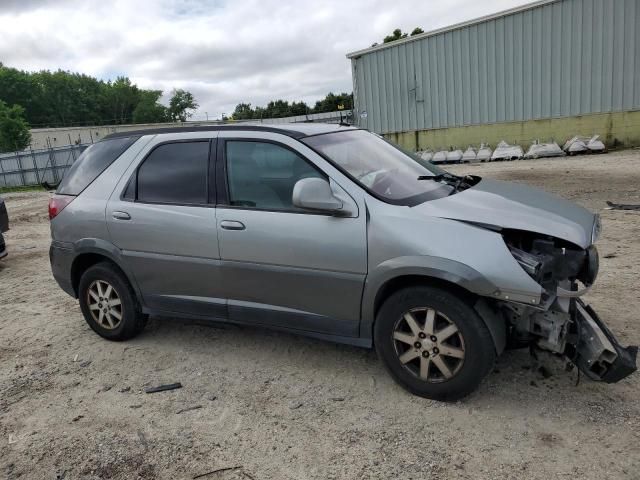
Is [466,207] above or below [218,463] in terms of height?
above

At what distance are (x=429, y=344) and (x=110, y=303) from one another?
2.88 m

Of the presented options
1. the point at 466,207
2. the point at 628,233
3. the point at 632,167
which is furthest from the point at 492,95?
the point at 466,207

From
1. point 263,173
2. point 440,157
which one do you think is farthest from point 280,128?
point 440,157

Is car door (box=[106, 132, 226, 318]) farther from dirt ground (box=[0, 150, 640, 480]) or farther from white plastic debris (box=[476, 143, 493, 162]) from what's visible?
white plastic debris (box=[476, 143, 493, 162])

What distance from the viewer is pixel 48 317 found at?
5.52 metres

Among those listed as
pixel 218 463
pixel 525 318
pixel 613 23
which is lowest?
pixel 218 463

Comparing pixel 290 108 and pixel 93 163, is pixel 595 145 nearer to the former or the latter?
pixel 93 163

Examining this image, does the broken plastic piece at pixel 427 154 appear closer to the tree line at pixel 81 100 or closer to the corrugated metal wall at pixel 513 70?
the corrugated metal wall at pixel 513 70

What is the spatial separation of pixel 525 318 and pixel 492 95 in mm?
17884

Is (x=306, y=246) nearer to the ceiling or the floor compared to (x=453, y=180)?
nearer to the floor

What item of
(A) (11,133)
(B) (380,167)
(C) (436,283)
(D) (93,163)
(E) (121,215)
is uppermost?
(A) (11,133)

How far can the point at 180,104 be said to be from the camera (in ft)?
403

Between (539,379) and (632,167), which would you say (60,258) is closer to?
(539,379)

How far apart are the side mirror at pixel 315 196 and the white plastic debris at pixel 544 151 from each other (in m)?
16.0
